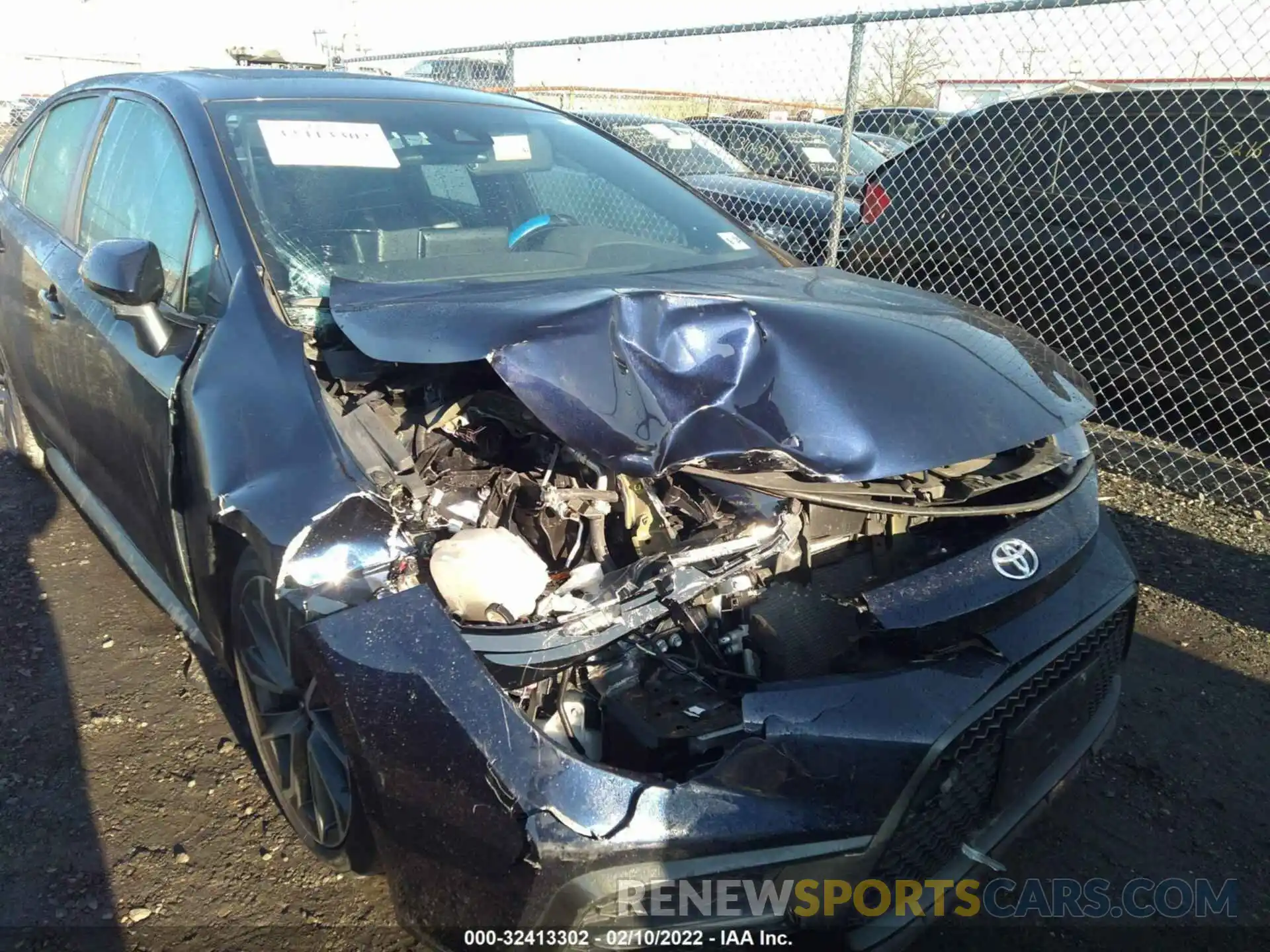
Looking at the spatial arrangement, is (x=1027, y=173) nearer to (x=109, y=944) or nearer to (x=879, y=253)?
(x=879, y=253)

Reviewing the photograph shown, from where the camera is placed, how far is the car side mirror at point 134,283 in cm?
223

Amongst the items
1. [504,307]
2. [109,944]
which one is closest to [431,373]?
[504,307]

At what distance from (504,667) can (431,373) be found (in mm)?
866

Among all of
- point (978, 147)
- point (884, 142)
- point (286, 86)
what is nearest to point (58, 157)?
point (286, 86)

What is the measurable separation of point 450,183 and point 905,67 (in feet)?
20.5

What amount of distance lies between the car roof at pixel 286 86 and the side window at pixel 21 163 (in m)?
0.52

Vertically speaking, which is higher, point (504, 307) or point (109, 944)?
point (504, 307)

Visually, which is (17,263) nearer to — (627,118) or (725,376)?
(725,376)

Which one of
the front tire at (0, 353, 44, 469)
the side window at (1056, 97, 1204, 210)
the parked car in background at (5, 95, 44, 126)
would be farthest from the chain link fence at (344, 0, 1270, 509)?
the parked car in background at (5, 95, 44, 126)

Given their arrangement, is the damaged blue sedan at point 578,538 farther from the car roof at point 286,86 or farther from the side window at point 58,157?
the side window at point 58,157

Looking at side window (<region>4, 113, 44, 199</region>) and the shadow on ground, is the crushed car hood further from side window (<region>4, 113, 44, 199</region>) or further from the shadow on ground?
side window (<region>4, 113, 44, 199</region>)

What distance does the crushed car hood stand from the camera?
72.9 inches

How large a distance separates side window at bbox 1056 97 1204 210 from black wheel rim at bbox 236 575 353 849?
15.3 feet

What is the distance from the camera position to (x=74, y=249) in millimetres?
3086
